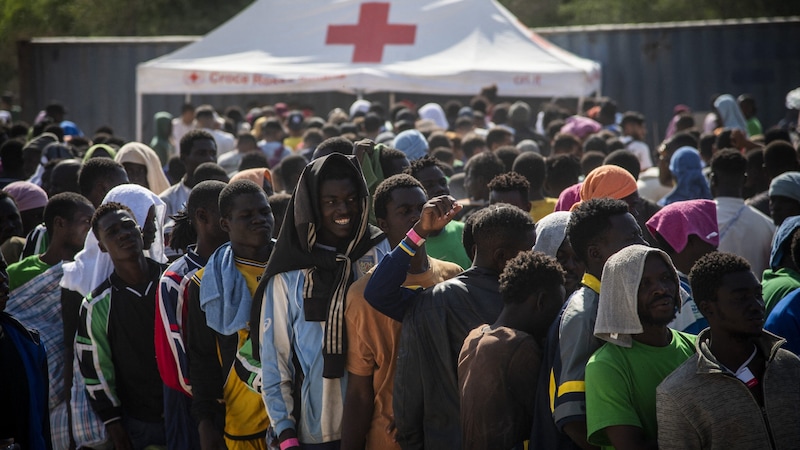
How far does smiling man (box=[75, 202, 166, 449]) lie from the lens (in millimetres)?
4691

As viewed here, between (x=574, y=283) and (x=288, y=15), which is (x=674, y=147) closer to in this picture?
(x=574, y=283)

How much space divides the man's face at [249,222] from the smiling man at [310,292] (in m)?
0.42

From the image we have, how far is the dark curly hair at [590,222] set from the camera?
3.54 metres

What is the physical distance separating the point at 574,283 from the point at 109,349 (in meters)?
2.19

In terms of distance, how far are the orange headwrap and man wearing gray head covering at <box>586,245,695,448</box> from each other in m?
1.82

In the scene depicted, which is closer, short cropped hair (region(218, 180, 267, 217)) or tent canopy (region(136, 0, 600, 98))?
short cropped hair (region(218, 180, 267, 217))

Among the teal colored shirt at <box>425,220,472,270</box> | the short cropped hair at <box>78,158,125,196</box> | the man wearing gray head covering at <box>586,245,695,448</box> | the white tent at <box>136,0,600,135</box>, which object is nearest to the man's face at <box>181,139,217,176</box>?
the short cropped hair at <box>78,158,125,196</box>

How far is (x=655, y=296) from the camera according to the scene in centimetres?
312

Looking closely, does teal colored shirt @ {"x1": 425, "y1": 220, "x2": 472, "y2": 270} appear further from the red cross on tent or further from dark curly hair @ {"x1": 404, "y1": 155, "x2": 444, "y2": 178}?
the red cross on tent

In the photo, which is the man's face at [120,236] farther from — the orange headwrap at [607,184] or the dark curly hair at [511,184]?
the orange headwrap at [607,184]

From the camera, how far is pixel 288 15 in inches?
610

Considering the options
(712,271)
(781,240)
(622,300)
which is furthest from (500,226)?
(781,240)

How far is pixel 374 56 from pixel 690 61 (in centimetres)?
647

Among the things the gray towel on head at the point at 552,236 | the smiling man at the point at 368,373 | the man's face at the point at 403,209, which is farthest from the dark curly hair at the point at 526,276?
the man's face at the point at 403,209
